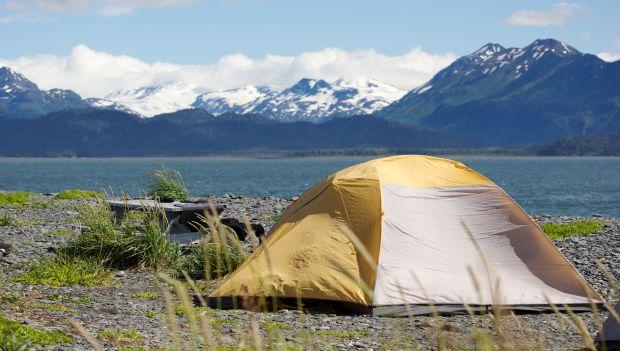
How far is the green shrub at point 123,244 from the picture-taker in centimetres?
1594

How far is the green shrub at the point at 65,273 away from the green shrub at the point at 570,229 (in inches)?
450

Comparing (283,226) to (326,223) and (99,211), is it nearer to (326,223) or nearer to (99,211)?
(326,223)

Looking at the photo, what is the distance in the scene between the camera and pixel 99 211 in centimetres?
1636

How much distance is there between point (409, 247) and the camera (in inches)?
522

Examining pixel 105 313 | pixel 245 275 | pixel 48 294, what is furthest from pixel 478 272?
pixel 48 294

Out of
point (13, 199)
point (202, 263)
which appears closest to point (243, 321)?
point (202, 263)

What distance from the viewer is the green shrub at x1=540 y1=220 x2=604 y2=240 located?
22.3 meters

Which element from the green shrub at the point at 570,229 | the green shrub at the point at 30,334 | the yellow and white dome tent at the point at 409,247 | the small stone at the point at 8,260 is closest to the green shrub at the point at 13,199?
the small stone at the point at 8,260

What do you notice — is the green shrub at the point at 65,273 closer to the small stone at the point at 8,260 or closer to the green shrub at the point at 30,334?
the small stone at the point at 8,260

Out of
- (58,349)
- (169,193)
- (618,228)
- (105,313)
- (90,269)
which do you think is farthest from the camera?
(169,193)

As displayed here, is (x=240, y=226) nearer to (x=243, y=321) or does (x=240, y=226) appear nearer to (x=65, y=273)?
(x=65, y=273)

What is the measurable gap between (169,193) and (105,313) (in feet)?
54.5

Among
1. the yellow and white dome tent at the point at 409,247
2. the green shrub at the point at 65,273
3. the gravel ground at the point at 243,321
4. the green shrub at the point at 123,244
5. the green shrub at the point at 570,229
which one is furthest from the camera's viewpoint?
the green shrub at the point at 570,229

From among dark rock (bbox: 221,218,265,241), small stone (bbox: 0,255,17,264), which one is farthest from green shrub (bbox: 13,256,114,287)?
dark rock (bbox: 221,218,265,241)
